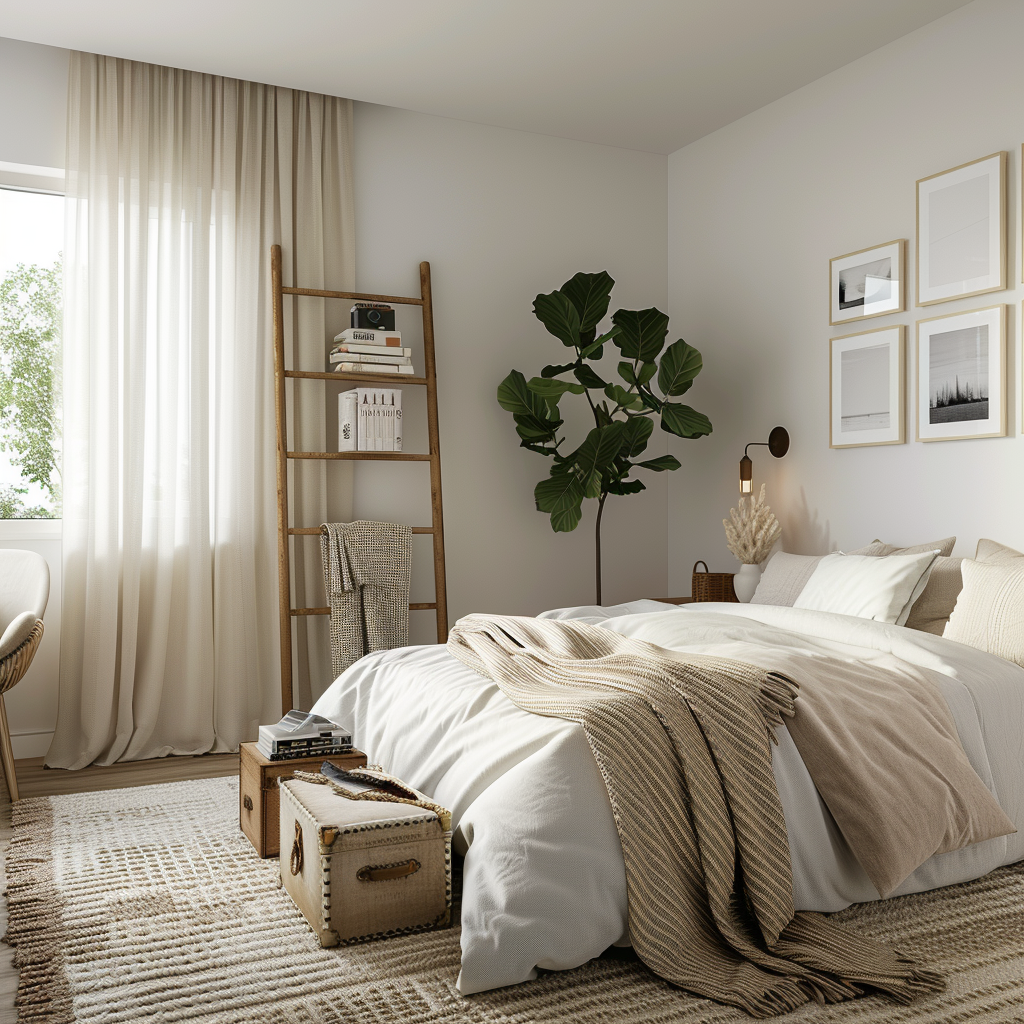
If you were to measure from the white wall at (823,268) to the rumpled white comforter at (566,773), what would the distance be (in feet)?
3.25

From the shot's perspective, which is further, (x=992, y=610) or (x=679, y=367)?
(x=679, y=367)

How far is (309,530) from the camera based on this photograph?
13.6ft

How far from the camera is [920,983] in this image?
6.16 feet

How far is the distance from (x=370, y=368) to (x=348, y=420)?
246 mm

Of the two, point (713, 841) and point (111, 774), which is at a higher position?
point (713, 841)

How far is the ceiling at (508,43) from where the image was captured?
3.57 m

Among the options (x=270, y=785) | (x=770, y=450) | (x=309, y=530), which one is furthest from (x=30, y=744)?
(x=770, y=450)

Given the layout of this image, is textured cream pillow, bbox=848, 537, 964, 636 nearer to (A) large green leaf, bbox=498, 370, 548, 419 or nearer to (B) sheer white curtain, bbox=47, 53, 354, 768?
(A) large green leaf, bbox=498, 370, 548, 419

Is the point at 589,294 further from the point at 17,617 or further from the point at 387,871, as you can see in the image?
the point at 387,871

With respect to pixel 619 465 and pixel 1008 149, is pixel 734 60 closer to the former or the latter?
pixel 1008 149

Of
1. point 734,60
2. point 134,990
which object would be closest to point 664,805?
point 134,990

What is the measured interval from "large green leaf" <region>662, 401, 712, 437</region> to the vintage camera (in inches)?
51.4

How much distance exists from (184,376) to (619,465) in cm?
195

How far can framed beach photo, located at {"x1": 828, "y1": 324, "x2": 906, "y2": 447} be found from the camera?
12.4ft
